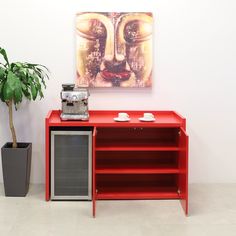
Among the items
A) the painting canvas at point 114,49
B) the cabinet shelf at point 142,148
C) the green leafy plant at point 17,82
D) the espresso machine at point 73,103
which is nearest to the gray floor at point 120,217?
the cabinet shelf at point 142,148

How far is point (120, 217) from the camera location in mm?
3838

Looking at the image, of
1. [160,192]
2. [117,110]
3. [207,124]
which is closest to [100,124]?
[117,110]

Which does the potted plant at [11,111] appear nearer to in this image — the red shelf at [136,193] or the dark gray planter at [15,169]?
the dark gray planter at [15,169]

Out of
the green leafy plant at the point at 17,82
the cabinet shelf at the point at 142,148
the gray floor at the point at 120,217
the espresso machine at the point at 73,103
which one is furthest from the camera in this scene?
the espresso machine at the point at 73,103

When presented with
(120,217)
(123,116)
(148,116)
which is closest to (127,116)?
(123,116)

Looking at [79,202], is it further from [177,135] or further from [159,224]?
[177,135]

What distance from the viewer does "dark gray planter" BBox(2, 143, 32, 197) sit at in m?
4.31

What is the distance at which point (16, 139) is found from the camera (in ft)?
15.4

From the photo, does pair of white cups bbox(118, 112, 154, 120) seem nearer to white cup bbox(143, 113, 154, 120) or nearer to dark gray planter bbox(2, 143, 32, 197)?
white cup bbox(143, 113, 154, 120)

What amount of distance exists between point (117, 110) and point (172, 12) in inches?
48.9

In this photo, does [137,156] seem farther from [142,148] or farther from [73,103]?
[73,103]

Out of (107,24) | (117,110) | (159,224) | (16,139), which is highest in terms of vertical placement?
(107,24)

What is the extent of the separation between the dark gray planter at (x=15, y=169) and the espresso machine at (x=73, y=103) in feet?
1.89

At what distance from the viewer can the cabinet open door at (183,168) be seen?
3.94 m
